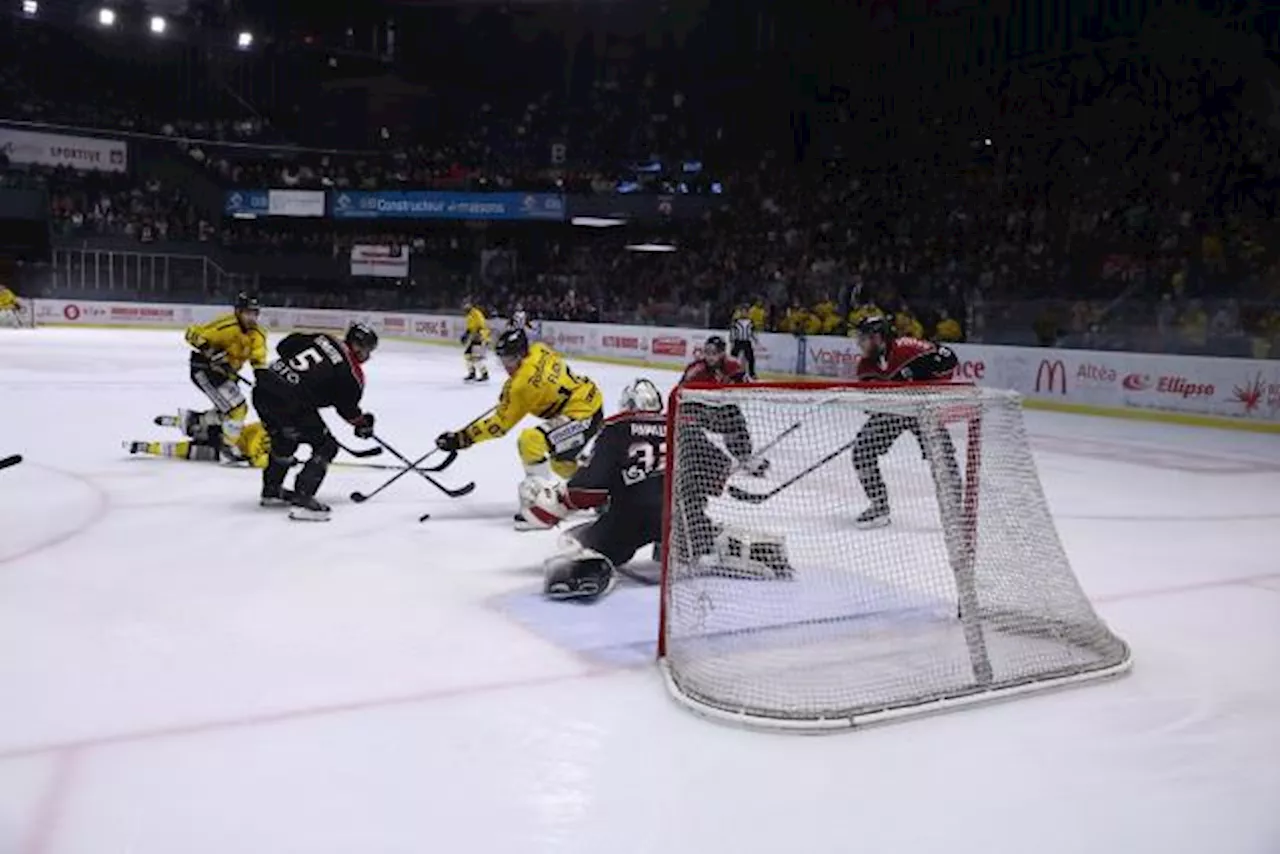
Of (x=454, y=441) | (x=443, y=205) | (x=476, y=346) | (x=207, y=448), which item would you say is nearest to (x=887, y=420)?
(x=454, y=441)

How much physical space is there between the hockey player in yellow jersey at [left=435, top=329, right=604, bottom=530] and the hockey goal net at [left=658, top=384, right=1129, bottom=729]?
56.3 inches

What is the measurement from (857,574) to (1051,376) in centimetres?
970

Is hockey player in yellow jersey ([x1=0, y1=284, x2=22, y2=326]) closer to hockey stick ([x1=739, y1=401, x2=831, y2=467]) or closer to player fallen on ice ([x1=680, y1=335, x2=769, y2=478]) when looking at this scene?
player fallen on ice ([x1=680, y1=335, x2=769, y2=478])

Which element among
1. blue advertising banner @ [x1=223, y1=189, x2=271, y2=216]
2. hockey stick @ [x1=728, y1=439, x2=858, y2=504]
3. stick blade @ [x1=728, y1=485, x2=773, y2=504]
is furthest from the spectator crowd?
stick blade @ [x1=728, y1=485, x2=773, y2=504]

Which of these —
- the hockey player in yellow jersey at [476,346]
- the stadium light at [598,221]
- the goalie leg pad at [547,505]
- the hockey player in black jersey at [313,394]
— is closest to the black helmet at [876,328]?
the goalie leg pad at [547,505]

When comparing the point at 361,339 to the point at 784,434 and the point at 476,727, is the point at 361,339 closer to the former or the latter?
the point at 784,434

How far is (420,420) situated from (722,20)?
19.1 metres

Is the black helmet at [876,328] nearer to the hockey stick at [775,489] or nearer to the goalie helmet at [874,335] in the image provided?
the goalie helmet at [874,335]

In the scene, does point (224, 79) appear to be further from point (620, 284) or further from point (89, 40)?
point (620, 284)

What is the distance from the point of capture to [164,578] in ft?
14.6

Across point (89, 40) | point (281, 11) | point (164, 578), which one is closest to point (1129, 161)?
point (164, 578)

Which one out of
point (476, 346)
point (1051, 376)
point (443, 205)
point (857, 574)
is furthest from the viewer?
point (443, 205)

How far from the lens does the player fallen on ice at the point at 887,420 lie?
363cm

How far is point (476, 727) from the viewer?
2951 mm
